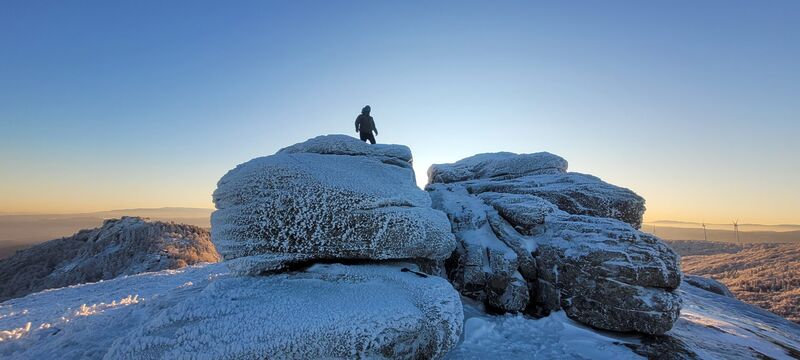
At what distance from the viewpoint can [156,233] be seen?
23.6 metres

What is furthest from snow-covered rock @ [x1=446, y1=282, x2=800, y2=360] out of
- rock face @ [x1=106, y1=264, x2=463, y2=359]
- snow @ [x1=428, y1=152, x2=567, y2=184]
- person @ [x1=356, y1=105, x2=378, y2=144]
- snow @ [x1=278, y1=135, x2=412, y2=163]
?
person @ [x1=356, y1=105, x2=378, y2=144]

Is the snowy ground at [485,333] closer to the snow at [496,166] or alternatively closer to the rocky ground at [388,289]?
the rocky ground at [388,289]

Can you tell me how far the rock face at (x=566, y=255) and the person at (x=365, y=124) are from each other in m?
5.41

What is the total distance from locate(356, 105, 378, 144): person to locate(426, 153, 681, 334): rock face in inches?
213

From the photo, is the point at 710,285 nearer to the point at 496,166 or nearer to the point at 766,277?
the point at 496,166

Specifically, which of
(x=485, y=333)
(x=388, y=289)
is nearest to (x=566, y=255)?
(x=485, y=333)

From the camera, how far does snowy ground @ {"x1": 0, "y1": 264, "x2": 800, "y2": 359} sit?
300 inches

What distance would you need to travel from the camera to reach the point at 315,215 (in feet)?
26.7

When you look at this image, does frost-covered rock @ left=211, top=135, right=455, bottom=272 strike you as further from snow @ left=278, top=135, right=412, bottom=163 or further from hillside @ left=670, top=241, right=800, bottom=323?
hillside @ left=670, top=241, right=800, bottom=323

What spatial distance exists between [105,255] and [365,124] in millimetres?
19820

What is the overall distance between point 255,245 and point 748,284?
3374cm

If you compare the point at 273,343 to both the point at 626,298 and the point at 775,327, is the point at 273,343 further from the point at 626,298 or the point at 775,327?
the point at 775,327

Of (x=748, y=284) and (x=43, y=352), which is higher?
(x=43, y=352)

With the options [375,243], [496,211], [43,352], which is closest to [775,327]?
[496,211]
